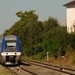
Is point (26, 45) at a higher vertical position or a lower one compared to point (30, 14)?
lower

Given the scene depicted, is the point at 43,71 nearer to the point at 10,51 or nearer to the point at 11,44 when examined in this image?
the point at 10,51

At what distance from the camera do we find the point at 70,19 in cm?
5162

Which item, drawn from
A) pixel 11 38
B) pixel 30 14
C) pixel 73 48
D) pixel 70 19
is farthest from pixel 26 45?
pixel 30 14

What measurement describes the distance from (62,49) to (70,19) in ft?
44.3

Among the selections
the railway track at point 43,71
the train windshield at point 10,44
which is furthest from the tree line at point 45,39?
the railway track at point 43,71

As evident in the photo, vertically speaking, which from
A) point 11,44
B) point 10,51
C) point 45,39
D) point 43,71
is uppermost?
point 45,39

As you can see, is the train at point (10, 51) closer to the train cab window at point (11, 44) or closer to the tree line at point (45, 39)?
the train cab window at point (11, 44)

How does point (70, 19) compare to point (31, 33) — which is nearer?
point (70, 19)

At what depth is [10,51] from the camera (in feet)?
97.5

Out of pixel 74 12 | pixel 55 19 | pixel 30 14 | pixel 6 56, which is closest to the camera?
pixel 6 56

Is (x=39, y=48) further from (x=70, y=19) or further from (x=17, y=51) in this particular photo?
(x=17, y=51)

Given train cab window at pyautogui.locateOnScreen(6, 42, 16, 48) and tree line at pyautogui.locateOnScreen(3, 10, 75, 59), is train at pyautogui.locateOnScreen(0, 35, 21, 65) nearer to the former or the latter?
train cab window at pyautogui.locateOnScreen(6, 42, 16, 48)

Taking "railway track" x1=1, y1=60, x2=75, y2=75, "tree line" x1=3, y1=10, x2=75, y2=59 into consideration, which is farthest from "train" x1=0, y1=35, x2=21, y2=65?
"tree line" x1=3, y1=10, x2=75, y2=59

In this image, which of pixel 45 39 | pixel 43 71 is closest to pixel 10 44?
pixel 43 71
